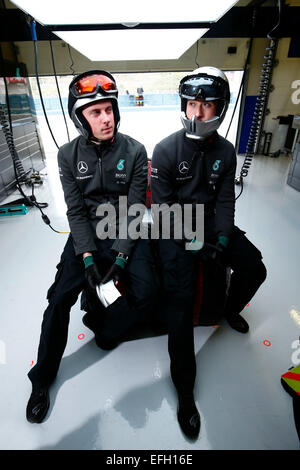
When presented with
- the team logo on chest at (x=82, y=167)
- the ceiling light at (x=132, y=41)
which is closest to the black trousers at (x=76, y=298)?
the team logo on chest at (x=82, y=167)

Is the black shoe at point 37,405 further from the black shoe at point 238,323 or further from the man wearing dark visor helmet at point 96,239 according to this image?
the black shoe at point 238,323

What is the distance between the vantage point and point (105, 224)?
162 cm

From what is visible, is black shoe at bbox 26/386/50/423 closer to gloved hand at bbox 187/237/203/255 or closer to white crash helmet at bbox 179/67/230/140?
gloved hand at bbox 187/237/203/255

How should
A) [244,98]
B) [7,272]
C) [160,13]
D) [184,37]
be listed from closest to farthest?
[160,13] < [184,37] < [7,272] < [244,98]

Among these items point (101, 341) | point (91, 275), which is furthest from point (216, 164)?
point (101, 341)

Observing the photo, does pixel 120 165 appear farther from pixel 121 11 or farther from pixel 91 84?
pixel 121 11

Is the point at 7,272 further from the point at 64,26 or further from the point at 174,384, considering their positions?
the point at 64,26

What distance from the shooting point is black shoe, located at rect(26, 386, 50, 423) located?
48.1 inches

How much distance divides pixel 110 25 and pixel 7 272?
7.22 ft

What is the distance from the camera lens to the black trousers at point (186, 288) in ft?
4.14

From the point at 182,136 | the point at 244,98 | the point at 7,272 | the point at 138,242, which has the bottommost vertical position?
the point at 7,272

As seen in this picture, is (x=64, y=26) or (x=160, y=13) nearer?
(x=160, y=13)

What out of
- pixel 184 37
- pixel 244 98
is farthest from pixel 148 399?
pixel 244 98

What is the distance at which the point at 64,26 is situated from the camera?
4.92 ft
